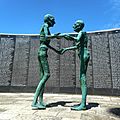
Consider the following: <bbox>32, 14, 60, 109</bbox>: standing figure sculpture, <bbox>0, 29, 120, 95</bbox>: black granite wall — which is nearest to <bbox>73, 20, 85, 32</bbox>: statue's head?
<bbox>32, 14, 60, 109</bbox>: standing figure sculpture

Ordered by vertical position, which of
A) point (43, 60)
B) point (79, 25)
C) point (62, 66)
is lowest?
point (43, 60)

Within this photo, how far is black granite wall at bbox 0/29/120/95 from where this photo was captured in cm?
959

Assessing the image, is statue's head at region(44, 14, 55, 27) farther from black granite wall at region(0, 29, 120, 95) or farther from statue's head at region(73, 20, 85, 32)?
black granite wall at region(0, 29, 120, 95)

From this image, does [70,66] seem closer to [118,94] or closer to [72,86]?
[72,86]

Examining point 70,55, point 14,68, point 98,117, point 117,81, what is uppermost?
point 70,55

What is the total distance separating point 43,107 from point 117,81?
18.4 feet

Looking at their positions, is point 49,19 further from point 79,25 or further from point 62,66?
point 62,66

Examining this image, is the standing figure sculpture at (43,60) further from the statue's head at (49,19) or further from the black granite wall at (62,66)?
the black granite wall at (62,66)

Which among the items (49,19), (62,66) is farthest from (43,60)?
(62,66)

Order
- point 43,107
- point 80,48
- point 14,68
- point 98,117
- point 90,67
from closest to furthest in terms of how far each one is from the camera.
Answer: point 98,117, point 43,107, point 80,48, point 90,67, point 14,68

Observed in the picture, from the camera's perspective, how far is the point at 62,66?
1035cm

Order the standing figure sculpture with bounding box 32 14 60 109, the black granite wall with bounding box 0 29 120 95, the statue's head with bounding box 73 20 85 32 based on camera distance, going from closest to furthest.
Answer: the standing figure sculpture with bounding box 32 14 60 109 → the statue's head with bounding box 73 20 85 32 → the black granite wall with bounding box 0 29 120 95

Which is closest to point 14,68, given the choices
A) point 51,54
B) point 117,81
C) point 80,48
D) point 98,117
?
point 51,54

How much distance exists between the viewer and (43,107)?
187 inches
